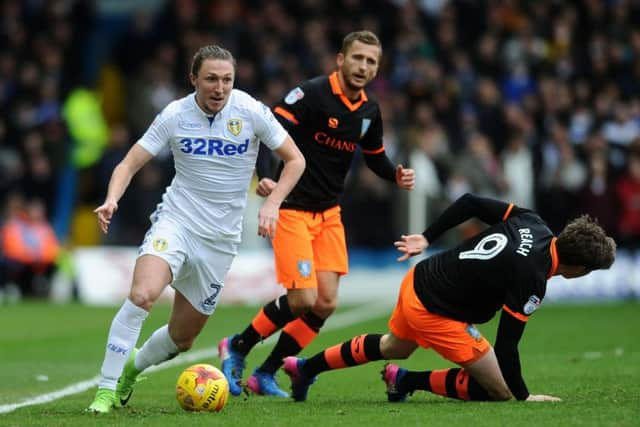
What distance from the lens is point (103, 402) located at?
7793 mm

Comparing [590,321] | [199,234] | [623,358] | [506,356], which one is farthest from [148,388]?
[590,321]

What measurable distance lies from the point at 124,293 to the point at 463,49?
24.6ft

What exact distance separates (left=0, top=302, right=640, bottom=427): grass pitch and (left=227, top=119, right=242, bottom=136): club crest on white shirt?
1767mm

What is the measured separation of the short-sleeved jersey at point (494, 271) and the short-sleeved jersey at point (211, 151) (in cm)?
132

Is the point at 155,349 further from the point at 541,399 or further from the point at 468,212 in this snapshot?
the point at 541,399

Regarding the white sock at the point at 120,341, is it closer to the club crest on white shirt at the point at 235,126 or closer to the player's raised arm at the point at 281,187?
the player's raised arm at the point at 281,187

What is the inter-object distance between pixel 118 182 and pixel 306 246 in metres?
1.92

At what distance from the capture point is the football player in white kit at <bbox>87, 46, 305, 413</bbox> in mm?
8102

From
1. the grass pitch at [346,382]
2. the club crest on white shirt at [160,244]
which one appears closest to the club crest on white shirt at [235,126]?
the club crest on white shirt at [160,244]

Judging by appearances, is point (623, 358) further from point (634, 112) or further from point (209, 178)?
point (634, 112)

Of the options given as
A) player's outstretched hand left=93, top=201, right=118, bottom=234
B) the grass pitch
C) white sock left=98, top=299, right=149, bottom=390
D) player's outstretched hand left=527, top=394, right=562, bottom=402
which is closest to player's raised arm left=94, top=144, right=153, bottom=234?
player's outstretched hand left=93, top=201, right=118, bottom=234

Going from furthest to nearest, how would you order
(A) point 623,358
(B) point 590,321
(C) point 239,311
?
(C) point 239,311 < (B) point 590,321 < (A) point 623,358

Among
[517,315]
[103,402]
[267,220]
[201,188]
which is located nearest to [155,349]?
[103,402]

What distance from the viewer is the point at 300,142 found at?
31.4 feet
